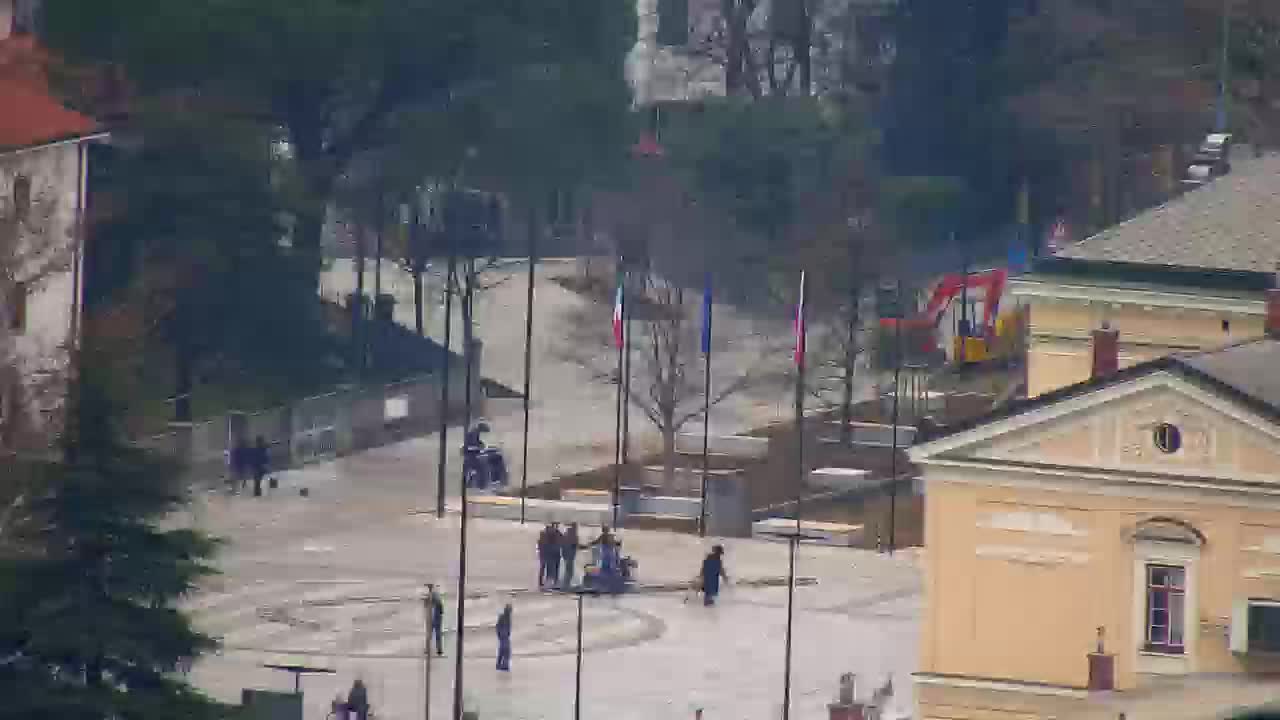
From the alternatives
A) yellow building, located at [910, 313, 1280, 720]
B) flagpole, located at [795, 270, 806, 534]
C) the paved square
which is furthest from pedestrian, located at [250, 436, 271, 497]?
yellow building, located at [910, 313, 1280, 720]

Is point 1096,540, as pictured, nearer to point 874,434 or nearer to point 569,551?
point 569,551

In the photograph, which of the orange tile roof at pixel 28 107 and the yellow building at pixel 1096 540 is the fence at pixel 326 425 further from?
the yellow building at pixel 1096 540

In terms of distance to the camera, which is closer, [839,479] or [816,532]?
[816,532]

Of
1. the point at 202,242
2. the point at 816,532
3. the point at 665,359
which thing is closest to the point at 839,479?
the point at 665,359

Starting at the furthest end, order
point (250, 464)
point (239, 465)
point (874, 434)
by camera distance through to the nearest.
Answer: point (874, 434) → point (239, 465) → point (250, 464)

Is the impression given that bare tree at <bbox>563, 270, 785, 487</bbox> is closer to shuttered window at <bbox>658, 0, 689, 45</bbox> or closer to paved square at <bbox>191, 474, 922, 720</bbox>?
paved square at <bbox>191, 474, 922, 720</bbox>

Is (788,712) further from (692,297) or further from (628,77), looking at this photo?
(628,77)

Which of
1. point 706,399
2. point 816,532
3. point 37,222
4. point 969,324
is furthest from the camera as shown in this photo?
point 969,324

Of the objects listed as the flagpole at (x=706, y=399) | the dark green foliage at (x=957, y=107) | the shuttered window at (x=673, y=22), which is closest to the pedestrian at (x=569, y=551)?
the flagpole at (x=706, y=399)
